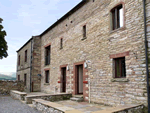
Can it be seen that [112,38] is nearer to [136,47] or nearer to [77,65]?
[136,47]

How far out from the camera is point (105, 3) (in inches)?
307

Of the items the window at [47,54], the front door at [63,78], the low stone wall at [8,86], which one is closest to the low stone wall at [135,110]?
the front door at [63,78]

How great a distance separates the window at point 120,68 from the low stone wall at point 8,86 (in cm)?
930

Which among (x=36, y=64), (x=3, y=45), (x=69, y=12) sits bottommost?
(x=36, y=64)

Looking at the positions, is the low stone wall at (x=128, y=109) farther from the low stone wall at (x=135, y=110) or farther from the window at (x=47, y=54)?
the window at (x=47, y=54)

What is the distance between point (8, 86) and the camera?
1312 cm

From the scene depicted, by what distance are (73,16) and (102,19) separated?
10.1ft

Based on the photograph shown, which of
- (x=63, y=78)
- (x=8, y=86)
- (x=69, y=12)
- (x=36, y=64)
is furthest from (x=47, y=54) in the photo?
(x=69, y=12)

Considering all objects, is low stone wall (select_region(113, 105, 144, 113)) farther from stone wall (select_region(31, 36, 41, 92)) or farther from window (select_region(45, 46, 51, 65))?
stone wall (select_region(31, 36, 41, 92))

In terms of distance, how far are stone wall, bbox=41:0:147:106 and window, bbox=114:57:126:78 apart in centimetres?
22

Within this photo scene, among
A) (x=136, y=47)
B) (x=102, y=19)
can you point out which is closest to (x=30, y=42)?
(x=102, y=19)

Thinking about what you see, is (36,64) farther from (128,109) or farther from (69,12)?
(128,109)

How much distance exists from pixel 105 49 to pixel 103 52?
18 cm

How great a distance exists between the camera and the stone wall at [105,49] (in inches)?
237
